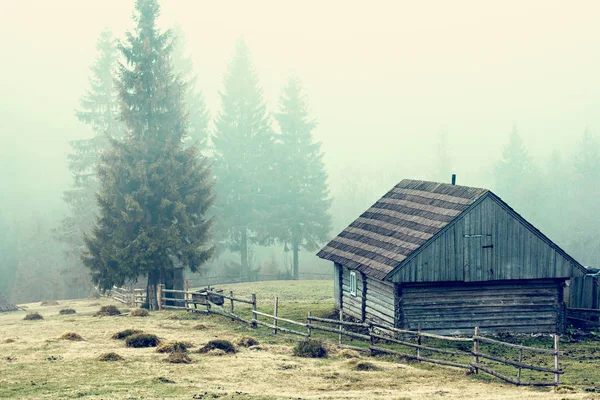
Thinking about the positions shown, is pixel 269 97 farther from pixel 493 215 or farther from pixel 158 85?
pixel 493 215

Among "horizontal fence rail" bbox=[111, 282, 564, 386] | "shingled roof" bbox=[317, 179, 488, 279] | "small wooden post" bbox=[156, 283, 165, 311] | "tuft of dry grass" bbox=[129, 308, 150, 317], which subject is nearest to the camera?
"horizontal fence rail" bbox=[111, 282, 564, 386]

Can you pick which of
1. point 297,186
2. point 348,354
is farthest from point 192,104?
point 348,354

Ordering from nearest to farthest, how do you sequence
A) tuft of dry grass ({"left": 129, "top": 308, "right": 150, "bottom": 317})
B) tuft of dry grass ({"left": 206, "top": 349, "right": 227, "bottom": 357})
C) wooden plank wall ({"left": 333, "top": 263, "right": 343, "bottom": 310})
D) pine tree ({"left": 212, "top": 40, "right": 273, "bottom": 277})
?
tuft of dry grass ({"left": 206, "top": 349, "right": 227, "bottom": 357}), tuft of dry grass ({"left": 129, "top": 308, "right": 150, "bottom": 317}), wooden plank wall ({"left": 333, "top": 263, "right": 343, "bottom": 310}), pine tree ({"left": 212, "top": 40, "right": 273, "bottom": 277})

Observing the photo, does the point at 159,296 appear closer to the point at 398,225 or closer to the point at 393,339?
the point at 398,225

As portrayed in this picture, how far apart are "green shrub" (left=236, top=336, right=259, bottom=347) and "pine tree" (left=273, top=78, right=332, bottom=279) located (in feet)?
123

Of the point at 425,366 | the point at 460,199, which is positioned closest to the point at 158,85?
the point at 460,199

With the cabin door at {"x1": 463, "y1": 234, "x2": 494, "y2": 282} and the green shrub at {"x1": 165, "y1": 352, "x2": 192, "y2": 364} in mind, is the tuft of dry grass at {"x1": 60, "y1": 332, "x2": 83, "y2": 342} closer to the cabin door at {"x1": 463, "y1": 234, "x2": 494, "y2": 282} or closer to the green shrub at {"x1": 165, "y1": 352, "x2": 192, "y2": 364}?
the green shrub at {"x1": 165, "y1": 352, "x2": 192, "y2": 364}

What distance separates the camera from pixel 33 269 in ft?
244

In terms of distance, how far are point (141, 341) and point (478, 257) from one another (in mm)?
13036

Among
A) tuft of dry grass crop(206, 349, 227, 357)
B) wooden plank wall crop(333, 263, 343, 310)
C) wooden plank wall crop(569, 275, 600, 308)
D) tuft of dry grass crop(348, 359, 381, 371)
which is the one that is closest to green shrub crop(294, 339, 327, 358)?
tuft of dry grass crop(348, 359, 381, 371)

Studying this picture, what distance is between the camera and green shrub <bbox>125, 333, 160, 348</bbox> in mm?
26172

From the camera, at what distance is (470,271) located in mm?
29203

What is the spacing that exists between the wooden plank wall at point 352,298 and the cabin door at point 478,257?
5.05 metres

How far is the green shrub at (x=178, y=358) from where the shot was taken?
23.2 metres
